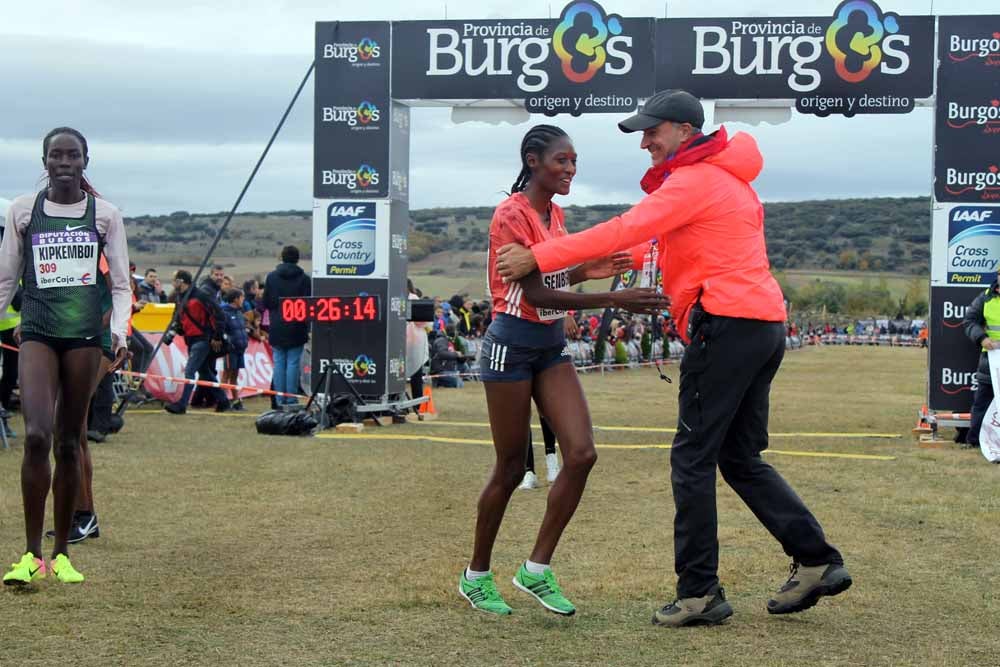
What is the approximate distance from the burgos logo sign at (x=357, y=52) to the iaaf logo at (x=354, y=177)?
4.20ft

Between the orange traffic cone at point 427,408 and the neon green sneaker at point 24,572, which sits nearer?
the neon green sneaker at point 24,572

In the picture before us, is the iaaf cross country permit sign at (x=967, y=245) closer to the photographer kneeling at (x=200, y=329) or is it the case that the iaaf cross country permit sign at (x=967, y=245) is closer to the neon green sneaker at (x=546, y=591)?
the photographer kneeling at (x=200, y=329)

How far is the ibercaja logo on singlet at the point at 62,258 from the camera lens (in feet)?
21.5

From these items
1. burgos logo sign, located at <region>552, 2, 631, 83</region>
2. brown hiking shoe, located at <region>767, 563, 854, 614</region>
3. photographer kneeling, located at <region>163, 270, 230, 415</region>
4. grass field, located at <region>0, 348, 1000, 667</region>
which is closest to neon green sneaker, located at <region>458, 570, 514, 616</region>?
grass field, located at <region>0, 348, 1000, 667</region>

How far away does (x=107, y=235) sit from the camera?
267 inches

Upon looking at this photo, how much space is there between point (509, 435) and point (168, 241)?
100271 millimetres

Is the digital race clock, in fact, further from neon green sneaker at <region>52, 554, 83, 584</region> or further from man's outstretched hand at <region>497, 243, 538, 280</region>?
man's outstretched hand at <region>497, 243, 538, 280</region>

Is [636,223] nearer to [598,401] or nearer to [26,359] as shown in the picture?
[26,359]

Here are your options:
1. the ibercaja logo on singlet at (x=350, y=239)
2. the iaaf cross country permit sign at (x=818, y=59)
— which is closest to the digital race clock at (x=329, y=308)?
the ibercaja logo on singlet at (x=350, y=239)

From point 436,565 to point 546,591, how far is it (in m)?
1.37

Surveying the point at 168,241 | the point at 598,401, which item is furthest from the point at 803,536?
the point at 168,241

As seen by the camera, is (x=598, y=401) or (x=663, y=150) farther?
(x=598, y=401)

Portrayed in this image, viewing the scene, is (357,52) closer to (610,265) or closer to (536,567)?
(610,265)

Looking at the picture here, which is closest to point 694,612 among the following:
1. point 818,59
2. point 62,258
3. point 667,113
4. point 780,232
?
point 667,113
